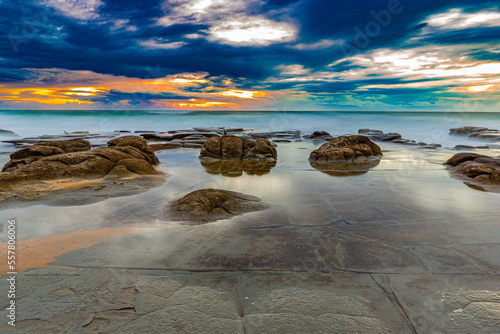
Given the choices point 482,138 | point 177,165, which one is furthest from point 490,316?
point 482,138

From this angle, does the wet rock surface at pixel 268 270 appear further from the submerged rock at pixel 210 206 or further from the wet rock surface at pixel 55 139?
the wet rock surface at pixel 55 139

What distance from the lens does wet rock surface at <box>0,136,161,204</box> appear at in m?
5.50

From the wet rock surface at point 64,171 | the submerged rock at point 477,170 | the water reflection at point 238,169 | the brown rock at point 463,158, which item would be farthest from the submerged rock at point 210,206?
the brown rock at point 463,158

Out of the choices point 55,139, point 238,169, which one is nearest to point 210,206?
point 238,169

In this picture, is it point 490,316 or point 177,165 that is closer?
point 490,316

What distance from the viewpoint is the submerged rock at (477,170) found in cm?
625

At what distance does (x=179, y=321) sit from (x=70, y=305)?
85 cm

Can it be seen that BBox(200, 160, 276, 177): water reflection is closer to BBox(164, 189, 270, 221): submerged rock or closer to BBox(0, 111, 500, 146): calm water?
BBox(164, 189, 270, 221): submerged rock

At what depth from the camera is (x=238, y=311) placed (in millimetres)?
1979

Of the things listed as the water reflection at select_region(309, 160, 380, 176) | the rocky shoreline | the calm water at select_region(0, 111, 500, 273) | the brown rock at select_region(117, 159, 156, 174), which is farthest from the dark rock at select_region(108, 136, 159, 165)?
the water reflection at select_region(309, 160, 380, 176)

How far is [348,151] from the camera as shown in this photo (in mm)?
10430

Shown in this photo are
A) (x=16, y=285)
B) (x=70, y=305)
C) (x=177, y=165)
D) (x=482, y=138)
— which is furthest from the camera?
(x=482, y=138)

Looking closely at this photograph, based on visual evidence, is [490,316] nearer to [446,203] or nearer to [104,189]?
[446,203]

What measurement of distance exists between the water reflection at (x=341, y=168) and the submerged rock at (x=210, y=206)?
154 inches
